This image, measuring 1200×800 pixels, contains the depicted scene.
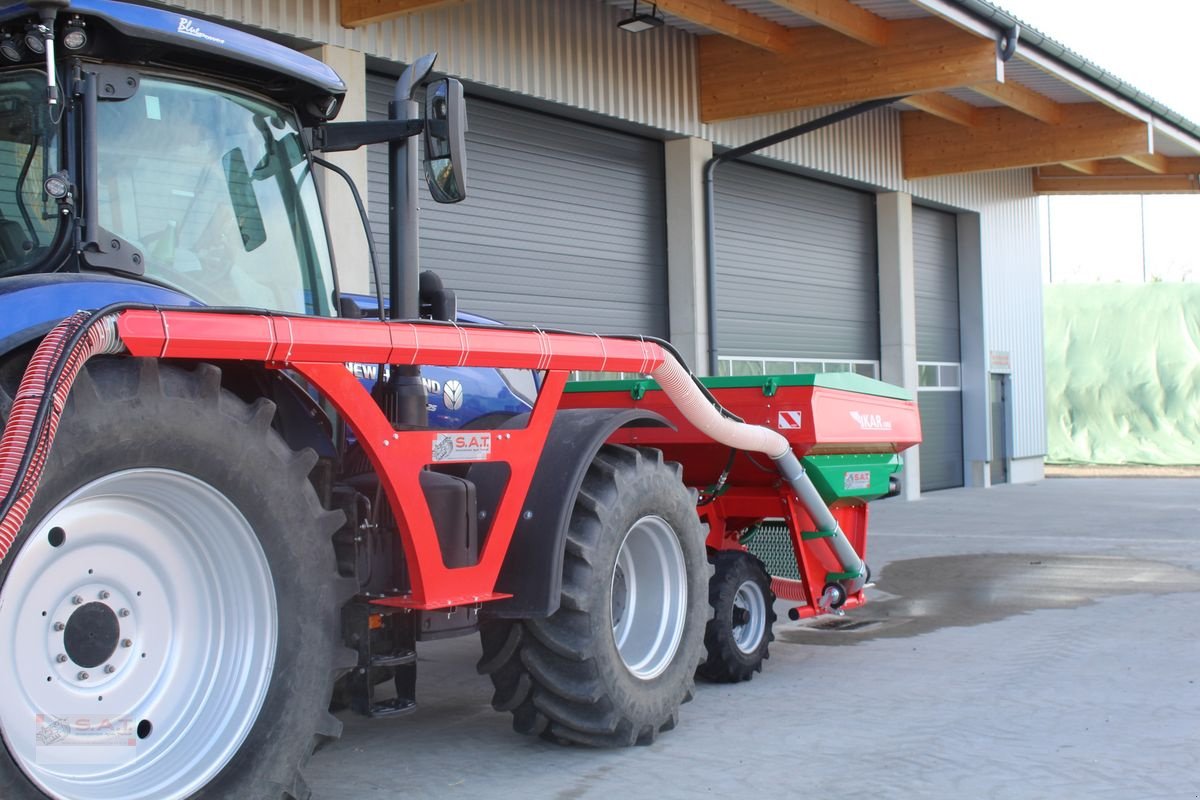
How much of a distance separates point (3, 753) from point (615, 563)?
254 centimetres

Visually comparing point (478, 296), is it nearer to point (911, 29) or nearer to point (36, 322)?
point (911, 29)

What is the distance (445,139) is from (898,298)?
1599 cm

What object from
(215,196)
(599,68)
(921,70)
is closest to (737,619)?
(215,196)

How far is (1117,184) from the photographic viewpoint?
24.0 m

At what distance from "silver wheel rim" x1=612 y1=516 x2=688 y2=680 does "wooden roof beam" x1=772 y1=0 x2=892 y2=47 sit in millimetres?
→ 8208

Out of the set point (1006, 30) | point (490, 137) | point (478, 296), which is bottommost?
point (478, 296)

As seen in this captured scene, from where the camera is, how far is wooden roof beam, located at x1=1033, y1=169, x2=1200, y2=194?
23766 millimetres

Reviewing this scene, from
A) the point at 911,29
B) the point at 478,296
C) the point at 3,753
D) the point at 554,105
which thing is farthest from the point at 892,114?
the point at 3,753

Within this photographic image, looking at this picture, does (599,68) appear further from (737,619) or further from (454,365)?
(454,365)

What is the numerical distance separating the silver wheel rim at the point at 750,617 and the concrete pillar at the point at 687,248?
803 cm

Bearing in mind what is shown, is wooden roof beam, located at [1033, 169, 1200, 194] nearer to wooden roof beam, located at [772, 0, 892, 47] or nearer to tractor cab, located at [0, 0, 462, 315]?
wooden roof beam, located at [772, 0, 892, 47]

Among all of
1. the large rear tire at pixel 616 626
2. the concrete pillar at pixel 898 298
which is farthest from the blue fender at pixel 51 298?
the concrete pillar at pixel 898 298

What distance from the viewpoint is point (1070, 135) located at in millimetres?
18797

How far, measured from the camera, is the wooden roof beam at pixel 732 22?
12.7 m
